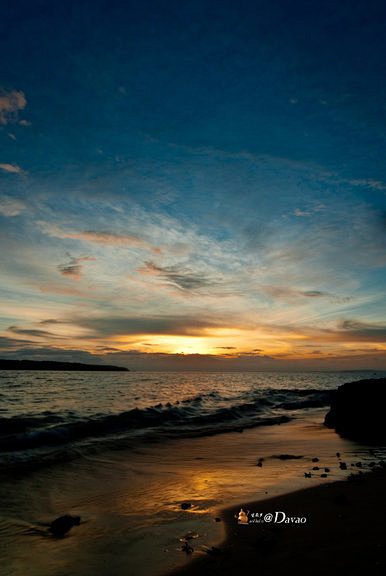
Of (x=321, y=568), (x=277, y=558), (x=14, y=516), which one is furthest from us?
(x=14, y=516)

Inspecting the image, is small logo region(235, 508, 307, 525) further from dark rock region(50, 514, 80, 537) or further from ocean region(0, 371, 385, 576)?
dark rock region(50, 514, 80, 537)

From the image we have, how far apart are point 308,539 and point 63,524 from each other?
3764mm

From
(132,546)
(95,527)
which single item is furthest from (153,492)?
(132,546)

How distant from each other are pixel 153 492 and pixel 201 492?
1.06 metres

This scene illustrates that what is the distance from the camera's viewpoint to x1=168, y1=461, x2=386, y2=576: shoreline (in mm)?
3355

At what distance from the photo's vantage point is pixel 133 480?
7.62m

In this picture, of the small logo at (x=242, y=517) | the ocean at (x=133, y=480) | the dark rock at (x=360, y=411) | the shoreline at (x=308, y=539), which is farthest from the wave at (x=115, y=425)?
the shoreline at (x=308, y=539)

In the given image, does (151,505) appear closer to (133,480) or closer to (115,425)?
(133,480)

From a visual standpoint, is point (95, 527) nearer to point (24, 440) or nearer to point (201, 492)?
point (201, 492)

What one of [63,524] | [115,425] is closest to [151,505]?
[63,524]

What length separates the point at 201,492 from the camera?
643 centimetres

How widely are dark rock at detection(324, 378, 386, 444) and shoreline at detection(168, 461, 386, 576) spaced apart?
867 cm

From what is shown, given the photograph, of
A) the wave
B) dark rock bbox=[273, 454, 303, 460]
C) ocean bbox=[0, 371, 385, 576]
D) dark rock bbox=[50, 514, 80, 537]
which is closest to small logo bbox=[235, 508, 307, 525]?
ocean bbox=[0, 371, 385, 576]

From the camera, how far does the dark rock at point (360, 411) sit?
13273 millimetres
